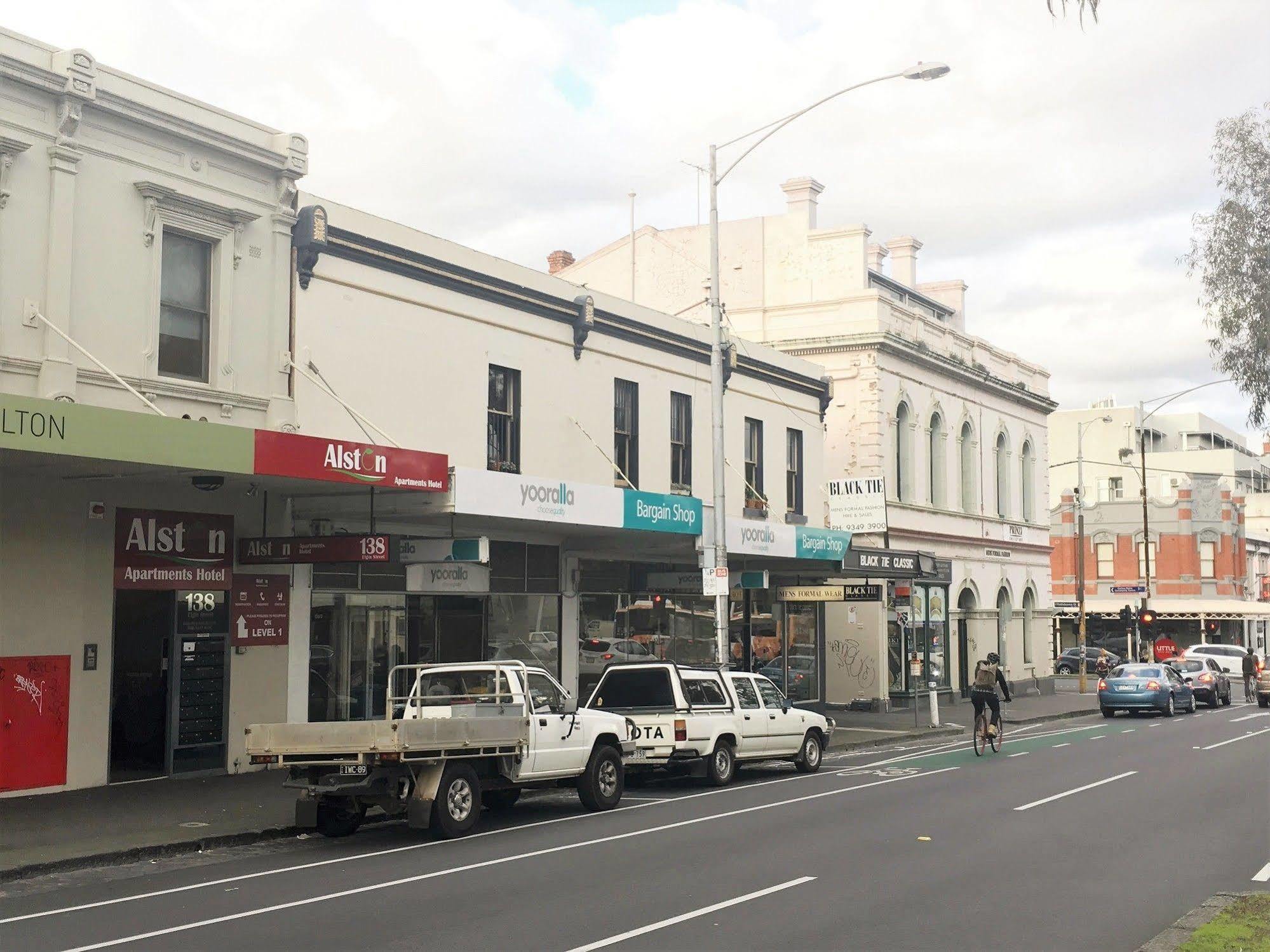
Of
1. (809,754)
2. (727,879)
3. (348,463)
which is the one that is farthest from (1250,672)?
(727,879)

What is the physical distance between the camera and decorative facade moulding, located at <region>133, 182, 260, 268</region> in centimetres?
1814

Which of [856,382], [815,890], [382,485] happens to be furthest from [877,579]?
[815,890]

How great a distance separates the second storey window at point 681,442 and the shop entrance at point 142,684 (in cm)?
1271

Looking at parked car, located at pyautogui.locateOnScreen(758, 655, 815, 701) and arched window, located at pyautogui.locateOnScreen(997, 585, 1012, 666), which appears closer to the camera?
parked car, located at pyautogui.locateOnScreen(758, 655, 815, 701)

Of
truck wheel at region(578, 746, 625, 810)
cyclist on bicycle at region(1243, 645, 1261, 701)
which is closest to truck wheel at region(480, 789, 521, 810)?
truck wheel at region(578, 746, 625, 810)

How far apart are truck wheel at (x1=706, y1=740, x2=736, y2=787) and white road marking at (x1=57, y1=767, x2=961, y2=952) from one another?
51.9 inches

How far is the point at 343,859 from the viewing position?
12867mm

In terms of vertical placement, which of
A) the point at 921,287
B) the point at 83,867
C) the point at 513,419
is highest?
the point at 921,287

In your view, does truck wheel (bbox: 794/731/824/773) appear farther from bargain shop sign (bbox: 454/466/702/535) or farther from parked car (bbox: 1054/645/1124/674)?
parked car (bbox: 1054/645/1124/674)

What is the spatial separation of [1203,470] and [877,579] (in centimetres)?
6487

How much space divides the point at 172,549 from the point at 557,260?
82.4 feet

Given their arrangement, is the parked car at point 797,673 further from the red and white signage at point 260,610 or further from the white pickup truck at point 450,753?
the white pickup truck at point 450,753

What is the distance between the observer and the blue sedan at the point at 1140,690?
3500 centimetres

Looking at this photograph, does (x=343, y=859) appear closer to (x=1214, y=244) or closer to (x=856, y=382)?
(x=1214, y=244)
